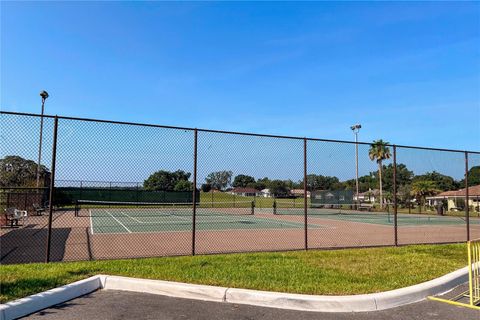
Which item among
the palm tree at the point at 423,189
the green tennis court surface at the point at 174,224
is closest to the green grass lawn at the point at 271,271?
the green tennis court surface at the point at 174,224

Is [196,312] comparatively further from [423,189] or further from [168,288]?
[423,189]

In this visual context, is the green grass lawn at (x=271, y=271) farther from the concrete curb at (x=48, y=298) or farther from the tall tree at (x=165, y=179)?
the tall tree at (x=165, y=179)

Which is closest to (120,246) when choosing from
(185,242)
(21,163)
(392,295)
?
(185,242)

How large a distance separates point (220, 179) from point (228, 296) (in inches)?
208

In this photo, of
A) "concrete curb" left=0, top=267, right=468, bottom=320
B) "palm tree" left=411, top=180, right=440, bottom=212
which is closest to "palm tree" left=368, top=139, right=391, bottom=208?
"concrete curb" left=0, top=267, right=468, bottom=320

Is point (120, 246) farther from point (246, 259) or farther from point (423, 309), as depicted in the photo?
point (423, 309)

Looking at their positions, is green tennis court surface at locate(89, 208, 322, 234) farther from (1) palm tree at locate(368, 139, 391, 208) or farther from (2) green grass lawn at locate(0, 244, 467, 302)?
(2) green grass lawn at locate(0, 244, 467, 302)

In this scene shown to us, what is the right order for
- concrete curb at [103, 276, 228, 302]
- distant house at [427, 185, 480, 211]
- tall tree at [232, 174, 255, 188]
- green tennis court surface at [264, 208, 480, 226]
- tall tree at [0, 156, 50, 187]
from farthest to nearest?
1. distant house at [427, 185, 480, 211]
2. green tennis court surface at [264, 208, 480, 226]
3. tall tree at [232, 174, 255, 188]
4. tall tree at [0, 156, 50, 187]
5. concrete curb at [103, 276, 228, 302]

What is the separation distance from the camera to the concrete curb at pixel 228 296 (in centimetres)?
576

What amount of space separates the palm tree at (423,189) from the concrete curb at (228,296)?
54280mm

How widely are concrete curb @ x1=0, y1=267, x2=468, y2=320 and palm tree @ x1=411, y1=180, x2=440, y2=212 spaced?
5428 centimetres

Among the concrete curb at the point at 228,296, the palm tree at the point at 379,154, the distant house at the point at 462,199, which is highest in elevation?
the palm tree at the point at 379,154

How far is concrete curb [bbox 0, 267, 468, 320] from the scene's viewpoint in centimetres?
576

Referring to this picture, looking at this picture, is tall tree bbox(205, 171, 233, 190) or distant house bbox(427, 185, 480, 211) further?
distant house bbox(427, 185, 480, 211)
